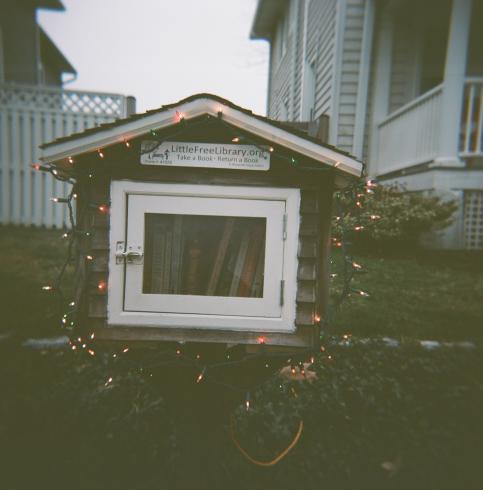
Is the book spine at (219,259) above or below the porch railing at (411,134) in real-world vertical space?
below

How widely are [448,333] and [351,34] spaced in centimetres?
639

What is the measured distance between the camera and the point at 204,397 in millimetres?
2045

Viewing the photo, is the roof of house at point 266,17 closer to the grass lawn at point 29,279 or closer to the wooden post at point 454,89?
the wooden post at point 454,89

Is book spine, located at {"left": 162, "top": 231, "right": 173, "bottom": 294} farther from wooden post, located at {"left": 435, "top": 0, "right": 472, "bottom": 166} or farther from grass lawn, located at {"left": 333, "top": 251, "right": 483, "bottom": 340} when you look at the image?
wooden post, located at {"left": 435, "top": 0, "right": 472, "bottom": 166}

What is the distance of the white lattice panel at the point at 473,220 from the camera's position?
6.17 m

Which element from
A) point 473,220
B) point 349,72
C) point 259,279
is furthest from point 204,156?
point 349,72

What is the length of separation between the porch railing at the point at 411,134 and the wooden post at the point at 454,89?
135mm

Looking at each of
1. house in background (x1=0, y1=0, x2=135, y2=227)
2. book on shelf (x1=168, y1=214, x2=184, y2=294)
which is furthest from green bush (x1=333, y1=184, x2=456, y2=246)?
house in background (x1=0, y1=0, x2=135, y2=227)

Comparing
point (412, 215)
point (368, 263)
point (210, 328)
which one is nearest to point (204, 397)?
point (210, 328)

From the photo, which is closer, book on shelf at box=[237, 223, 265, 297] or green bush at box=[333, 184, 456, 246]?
book on shelf at box=[237, 223, 265, 297]

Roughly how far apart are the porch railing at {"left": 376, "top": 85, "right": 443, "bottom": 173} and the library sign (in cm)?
538

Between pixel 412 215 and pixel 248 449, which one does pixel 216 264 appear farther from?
pixel 412 215

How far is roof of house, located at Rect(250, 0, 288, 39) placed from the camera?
13297 millimetres

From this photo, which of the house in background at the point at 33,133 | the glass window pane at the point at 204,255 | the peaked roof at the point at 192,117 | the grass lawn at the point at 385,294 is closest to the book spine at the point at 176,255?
the glass window pane at the point at 204,255
